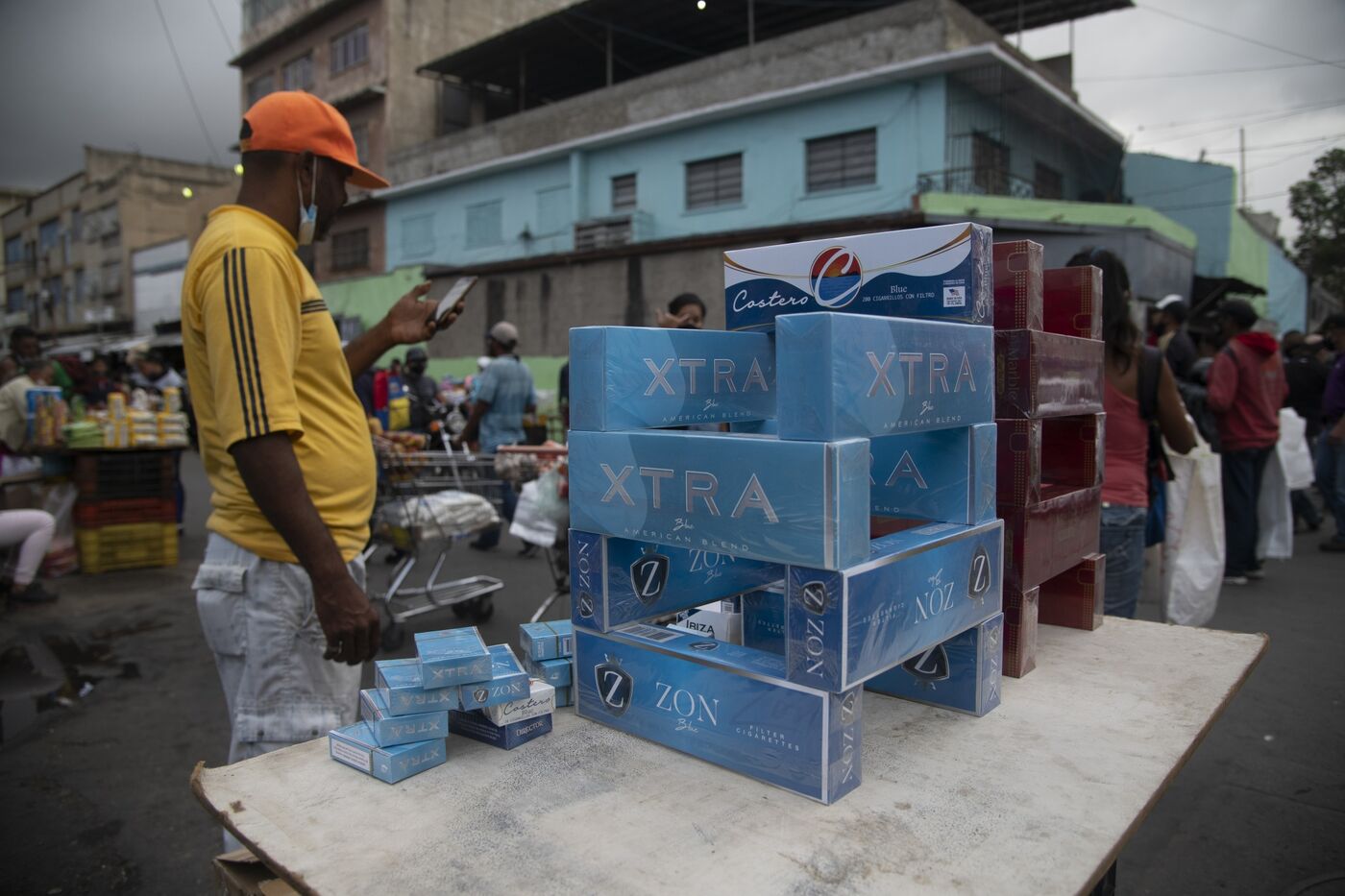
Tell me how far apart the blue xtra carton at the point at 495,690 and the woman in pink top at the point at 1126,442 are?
2484mm

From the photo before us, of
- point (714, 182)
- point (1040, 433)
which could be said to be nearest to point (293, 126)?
point (1040, 433)

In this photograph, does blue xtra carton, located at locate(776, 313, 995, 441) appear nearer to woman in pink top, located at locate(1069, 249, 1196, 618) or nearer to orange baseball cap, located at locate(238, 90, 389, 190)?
orange baseball cap, located at locate(238, 90, 389, 190)

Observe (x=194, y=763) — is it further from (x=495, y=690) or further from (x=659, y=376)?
(x=659, y=376)

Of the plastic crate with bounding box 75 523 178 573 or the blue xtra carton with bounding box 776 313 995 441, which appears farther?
the plastic crate with bounding box 75 523 178 573

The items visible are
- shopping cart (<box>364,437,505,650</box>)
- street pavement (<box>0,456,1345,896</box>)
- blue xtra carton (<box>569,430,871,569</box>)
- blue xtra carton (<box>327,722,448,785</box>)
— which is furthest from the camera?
shopping cart (<box>364,437,505,650</box>)

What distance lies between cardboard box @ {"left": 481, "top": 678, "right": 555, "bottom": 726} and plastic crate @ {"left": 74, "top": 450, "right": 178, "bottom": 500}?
22.4ft

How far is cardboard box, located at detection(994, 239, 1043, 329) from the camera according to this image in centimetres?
189

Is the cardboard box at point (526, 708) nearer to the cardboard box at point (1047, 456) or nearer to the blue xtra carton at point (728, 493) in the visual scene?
the blue xtra carton at point (728, 493)

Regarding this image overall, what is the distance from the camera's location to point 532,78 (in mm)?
23344

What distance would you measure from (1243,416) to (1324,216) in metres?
20.1

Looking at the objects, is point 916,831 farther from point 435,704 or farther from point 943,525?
point 435,704

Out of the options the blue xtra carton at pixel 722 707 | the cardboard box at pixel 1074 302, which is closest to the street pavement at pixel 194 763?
the blue xtra carton at pixel 722 707

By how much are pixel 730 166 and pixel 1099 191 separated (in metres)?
8.86

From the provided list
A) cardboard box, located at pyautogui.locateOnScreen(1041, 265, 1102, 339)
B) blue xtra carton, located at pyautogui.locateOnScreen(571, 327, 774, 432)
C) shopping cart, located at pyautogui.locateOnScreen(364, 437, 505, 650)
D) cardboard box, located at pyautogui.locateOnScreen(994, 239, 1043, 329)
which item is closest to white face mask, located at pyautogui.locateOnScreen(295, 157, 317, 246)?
blue xtra carton, located at pyautogui.locateOnScreen(571, 327, 774, 432)
